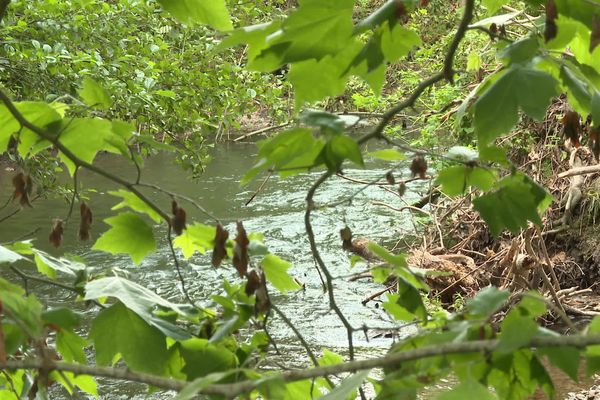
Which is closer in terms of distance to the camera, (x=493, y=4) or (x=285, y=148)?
(x=285, y=148)

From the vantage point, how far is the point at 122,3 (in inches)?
223

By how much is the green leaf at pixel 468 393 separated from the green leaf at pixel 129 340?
46cm

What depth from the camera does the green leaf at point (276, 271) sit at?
1163 mm

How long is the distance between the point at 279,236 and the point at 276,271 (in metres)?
7.39

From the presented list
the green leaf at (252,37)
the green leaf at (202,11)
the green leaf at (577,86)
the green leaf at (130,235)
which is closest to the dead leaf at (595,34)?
the green leaf at (577,86)

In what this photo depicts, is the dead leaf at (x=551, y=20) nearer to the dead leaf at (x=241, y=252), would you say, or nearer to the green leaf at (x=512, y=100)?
the green leaf at (x=512, y=100)

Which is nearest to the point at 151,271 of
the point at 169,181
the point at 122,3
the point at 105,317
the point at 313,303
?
the point at 313,303

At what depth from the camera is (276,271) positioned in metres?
1.18

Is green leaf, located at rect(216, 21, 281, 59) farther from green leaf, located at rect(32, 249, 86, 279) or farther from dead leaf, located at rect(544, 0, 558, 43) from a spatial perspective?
green leaf, located at rect(32, 249, 86, 279)

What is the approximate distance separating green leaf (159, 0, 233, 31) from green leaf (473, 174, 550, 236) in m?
0.43

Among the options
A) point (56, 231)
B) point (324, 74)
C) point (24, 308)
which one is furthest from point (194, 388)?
point (56, 231)

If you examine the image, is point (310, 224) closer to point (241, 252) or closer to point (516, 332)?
point (241, 252)

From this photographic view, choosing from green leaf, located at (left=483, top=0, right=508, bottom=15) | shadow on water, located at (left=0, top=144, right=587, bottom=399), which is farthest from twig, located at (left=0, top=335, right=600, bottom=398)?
shadow on water, located at (left=0, top=144, right=587, bottom=399)

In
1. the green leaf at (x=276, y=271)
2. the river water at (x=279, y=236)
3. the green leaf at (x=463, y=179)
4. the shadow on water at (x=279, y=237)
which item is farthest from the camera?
the river water at (x=279, y=236)
